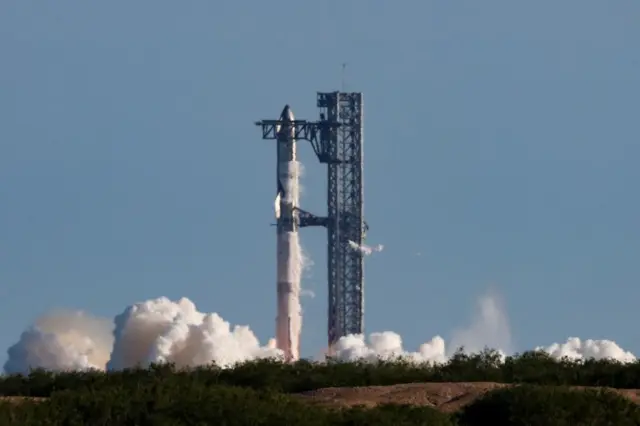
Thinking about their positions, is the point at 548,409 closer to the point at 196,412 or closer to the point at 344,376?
the point at 196,412

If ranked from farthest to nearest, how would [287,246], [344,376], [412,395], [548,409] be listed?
[287,246], [344,376], [412,395], [548,409]

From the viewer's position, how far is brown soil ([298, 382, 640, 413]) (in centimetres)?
6544

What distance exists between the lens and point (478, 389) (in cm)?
6662

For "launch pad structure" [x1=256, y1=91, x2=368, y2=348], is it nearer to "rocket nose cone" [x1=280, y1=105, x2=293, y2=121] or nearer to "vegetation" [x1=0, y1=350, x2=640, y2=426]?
"rocket nose cone" [x1=280, y1=105, x2=293, y2=121]

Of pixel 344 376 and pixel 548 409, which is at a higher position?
pixel 344 376

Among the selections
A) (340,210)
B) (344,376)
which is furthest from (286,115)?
(344,376)

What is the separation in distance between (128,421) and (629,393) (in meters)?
14.8

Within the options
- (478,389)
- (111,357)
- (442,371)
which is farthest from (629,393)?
(111,357)

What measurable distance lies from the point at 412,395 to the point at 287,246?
6700 cm

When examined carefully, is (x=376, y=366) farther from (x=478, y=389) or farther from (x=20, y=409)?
(x=20, y=409)

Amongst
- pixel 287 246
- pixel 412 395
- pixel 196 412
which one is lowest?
pixel 196 412

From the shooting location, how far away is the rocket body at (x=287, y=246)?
132375mm

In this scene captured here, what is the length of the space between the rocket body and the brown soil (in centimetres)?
6402

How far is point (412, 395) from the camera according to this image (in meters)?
66.3
